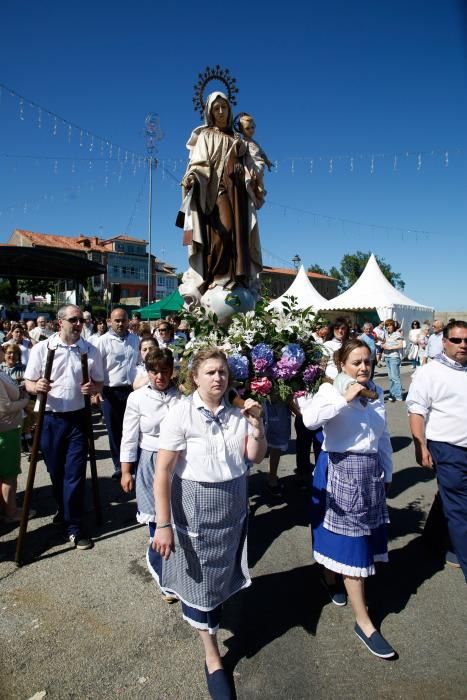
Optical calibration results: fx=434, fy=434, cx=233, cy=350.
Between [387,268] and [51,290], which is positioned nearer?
[51,290]

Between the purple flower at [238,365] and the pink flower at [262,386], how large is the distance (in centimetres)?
9

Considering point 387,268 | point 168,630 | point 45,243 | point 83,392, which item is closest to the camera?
point 168,630

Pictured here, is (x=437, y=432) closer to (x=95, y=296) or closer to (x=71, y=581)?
(x=71, y=581)

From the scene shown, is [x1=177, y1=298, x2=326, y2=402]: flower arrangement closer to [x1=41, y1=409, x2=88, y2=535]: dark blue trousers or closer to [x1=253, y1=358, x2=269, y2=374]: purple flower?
[x1=253, y1=358, x2=269, y2=374]: purple flower

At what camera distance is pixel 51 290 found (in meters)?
42.8

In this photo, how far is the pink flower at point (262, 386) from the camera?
9.50ft

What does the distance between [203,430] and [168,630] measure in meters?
1.42

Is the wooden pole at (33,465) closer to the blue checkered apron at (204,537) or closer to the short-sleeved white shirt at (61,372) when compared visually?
the short-sleeved white shirt at (61,372)

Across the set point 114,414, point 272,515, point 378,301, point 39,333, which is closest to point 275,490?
point 272,515

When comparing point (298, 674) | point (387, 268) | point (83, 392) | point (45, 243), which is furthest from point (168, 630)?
point (387, 268)

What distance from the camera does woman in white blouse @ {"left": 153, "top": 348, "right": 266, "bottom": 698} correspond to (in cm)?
231

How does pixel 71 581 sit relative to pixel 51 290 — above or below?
below

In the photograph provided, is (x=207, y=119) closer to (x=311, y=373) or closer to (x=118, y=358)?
(x=118, y=358)

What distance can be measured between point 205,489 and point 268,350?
1039 mm
